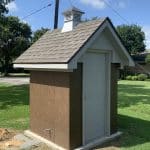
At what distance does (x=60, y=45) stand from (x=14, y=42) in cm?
3839

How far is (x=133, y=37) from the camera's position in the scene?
195ft

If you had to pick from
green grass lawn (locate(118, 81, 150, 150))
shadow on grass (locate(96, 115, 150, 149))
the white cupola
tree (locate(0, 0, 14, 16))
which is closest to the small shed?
the white cupola

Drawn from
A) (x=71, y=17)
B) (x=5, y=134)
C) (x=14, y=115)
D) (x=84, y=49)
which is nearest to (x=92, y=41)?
(x=84, y=49)

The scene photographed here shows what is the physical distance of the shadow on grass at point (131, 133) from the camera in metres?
7.52

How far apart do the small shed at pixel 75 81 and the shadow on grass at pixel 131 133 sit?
386mm

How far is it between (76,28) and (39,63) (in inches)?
57.0

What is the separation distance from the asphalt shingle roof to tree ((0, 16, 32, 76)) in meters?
34.8

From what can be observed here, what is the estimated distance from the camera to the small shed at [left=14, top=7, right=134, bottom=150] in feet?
22.3

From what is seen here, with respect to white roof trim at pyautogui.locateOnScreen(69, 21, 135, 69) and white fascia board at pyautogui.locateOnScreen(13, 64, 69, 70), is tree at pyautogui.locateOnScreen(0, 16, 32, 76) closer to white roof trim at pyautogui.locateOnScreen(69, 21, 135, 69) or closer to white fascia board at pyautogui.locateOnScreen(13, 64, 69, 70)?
white fascia board at pyautogui.locateOnScreen(13, 64, 69, 70)

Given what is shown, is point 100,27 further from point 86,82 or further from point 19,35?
point 19,35

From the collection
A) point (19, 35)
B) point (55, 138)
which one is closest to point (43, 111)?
point (55, 138)

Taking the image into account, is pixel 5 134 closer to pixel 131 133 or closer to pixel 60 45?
pixel 60 45

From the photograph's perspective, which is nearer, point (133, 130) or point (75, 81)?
point (75, 81)

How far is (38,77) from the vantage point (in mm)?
7949
